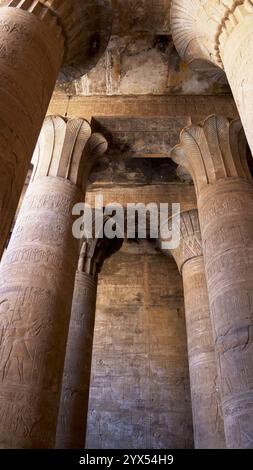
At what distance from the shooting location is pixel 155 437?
338 inches

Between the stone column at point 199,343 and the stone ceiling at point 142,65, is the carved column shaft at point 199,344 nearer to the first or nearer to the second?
the stone column at point 199,343

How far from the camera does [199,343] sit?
7.02m

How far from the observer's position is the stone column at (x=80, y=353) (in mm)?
6512

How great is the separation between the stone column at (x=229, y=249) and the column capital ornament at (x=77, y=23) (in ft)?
6.91

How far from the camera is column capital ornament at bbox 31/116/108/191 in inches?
241

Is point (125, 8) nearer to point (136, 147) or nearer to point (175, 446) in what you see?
point (136, 147)

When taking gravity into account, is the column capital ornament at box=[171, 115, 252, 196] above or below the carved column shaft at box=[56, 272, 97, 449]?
above

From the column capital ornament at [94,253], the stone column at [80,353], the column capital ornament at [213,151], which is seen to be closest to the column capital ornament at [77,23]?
the column capital ornament at [213,151]

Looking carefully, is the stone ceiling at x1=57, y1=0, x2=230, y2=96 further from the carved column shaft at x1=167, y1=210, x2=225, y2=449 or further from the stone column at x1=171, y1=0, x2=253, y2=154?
the carved column shaft at x1=167, y1=210, x2=225, y2=449

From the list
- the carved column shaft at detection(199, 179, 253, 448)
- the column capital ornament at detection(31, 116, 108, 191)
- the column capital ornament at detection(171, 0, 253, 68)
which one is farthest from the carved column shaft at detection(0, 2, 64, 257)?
the carved column shaft at detection(199, 179, 253, 448)

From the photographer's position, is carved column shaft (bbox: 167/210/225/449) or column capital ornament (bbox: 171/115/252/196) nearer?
column capital ornament (bbox: 171/115/252/196)

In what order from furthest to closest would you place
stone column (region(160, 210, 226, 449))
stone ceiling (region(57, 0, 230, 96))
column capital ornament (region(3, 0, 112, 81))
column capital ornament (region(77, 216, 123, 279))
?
column capital ornament (region(77, 216, 123, 279)) < stone ceiling (region(57, 0, 230, 96)) < stone column (region(160, 210, 226, 449)) < column capital ornament (region(3, 0, 112, 81))

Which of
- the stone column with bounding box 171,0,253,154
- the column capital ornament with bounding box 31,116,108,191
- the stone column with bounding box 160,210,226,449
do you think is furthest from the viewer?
the stone column with bounding box 160,210,226,449

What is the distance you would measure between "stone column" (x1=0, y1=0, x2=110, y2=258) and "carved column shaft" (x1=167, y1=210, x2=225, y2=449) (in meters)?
4.27
